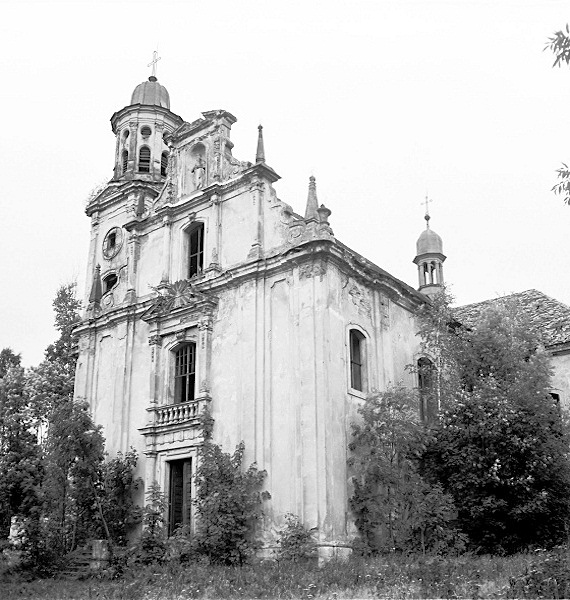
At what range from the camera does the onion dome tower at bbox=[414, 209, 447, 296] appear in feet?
129

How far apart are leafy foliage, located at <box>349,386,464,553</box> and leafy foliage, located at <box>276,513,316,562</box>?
1.60 m

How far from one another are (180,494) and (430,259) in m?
20.9

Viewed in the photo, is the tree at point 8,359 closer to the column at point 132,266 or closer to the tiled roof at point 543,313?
the column at point 132,266

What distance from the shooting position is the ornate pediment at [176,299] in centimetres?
2405

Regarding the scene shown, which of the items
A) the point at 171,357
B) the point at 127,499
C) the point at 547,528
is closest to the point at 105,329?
the point at 171,357

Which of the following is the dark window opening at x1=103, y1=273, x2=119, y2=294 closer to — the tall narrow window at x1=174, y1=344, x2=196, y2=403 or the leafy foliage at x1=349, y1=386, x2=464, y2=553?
the tall narrow window at x1=174, y1=344, x2=196, y2=403

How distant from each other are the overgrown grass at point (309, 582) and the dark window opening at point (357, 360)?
548 centimetres

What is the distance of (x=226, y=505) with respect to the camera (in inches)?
798

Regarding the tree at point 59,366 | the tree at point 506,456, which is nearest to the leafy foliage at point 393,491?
the tree at point 506,456

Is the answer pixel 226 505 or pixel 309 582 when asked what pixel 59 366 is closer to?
pixel 226 505

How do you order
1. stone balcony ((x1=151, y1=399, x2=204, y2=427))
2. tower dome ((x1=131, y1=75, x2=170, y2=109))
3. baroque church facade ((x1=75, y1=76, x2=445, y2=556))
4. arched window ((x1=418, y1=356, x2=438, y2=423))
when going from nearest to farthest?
baroque church facade ((x1=75, y1=76, x2=445, y2=556))
stone balcony ((x1=151, y1=399, x2=204, y2=427))
arched window ((x1=418, y1=356, x2=438, y2=423))
tower dome ((x1=131, y1=75, x2=170, y2=109))

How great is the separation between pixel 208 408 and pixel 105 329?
22.3ft

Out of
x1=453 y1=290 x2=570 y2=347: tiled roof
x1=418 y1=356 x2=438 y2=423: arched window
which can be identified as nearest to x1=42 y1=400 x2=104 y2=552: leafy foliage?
x1=418 y1=356 x2=438 y2=423: arched window

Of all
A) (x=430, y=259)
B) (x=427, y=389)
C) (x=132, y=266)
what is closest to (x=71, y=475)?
(x=132, y=266)
